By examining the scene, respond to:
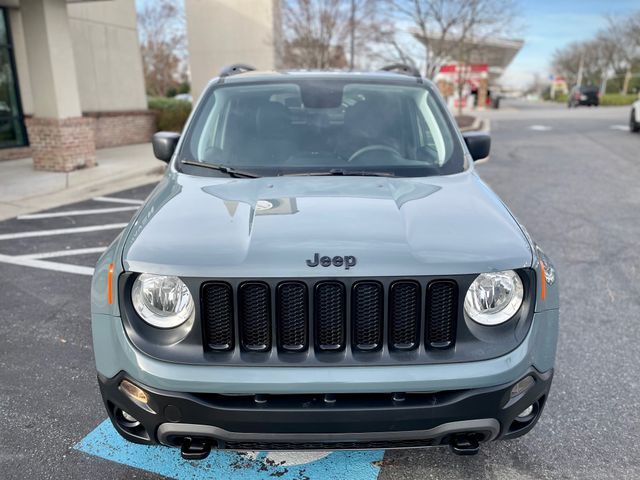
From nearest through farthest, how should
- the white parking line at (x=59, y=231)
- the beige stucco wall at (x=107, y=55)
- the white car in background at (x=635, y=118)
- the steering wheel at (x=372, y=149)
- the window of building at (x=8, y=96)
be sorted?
1. the steering wheel at (x=372, y=149)
2. the white parking line at (x=59, y=231)
3. the window of building at (x=8, y=96)
4. the beige stucco wall at (x=107, y=55)
5. the white car in background at (x=635, y=118)

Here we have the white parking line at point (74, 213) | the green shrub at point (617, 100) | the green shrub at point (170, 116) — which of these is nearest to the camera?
the white parking line at point (74, 213)

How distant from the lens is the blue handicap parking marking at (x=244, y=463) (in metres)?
2.53

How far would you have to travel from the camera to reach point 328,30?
17547 millimetres

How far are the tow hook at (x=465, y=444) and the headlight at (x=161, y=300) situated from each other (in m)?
1.15

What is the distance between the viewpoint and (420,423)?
6.44ft

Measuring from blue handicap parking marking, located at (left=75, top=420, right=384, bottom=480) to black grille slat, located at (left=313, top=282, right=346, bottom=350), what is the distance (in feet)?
2.92

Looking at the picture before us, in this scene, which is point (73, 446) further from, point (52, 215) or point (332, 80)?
point (52, 215)

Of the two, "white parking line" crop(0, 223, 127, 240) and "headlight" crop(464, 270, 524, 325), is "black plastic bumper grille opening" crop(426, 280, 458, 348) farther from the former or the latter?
"white parking line" crop(0, 223, 127, 240)

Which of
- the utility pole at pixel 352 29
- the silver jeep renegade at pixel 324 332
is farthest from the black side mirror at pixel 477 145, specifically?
the utility pole at pixel 352 29

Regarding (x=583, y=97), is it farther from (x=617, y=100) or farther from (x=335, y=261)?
(x=335, y=261)

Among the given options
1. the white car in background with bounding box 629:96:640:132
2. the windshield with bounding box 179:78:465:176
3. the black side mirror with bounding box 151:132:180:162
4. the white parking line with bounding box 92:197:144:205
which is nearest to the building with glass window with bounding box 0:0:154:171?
the white parking line with bounding box 92:197:144:205

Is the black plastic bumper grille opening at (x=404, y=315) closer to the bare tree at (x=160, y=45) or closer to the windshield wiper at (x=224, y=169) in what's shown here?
the windshield wiper at (x=224, y=169)

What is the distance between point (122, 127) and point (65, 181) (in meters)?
6.03

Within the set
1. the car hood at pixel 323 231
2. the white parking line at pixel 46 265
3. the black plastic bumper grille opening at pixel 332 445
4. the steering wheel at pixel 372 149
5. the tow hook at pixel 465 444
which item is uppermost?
the steering wheel at pixel 372 149
